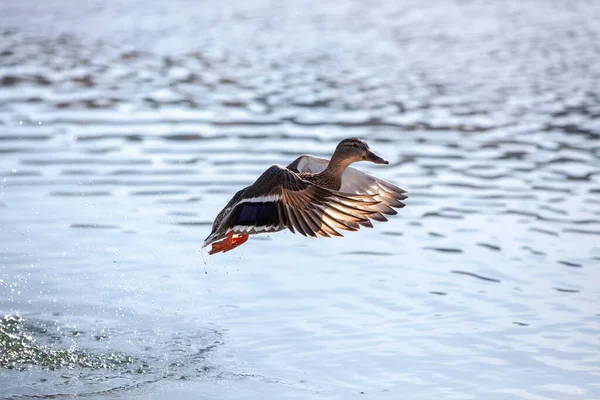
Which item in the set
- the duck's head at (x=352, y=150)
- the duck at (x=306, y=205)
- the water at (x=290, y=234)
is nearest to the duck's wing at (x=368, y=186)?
the duck at (x=306, y=205)

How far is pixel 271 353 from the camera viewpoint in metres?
9.05

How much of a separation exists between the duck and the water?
114 centimetres

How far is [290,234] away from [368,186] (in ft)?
11.1

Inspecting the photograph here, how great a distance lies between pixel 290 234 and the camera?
12750 mm

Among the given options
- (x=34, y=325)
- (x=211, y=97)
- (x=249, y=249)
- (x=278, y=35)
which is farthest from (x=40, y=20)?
(x=34, y=325)

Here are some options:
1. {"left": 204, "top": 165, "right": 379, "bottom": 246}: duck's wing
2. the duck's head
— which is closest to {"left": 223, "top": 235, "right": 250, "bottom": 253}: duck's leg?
{"left": 204, "top": 165, "right": 379, "bottom": 246}: duck's wing

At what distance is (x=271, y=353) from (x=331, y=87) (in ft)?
40.4

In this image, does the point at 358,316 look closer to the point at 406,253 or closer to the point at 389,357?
the point at 389,357

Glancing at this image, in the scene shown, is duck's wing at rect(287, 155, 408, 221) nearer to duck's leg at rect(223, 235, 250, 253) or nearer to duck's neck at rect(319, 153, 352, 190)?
duck's neck at rect(319, 153, 352, 190)

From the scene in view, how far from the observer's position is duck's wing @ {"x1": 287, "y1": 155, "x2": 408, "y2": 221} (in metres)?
9.06

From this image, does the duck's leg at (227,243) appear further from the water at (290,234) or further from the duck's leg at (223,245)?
the water at (290,234)

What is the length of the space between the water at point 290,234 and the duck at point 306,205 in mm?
1138

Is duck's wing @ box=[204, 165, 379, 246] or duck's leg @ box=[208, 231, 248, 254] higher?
duck's wing @ box=[204, 165, 379, 246]

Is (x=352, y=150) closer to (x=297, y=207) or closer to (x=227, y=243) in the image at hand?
(x=297, y=207)
